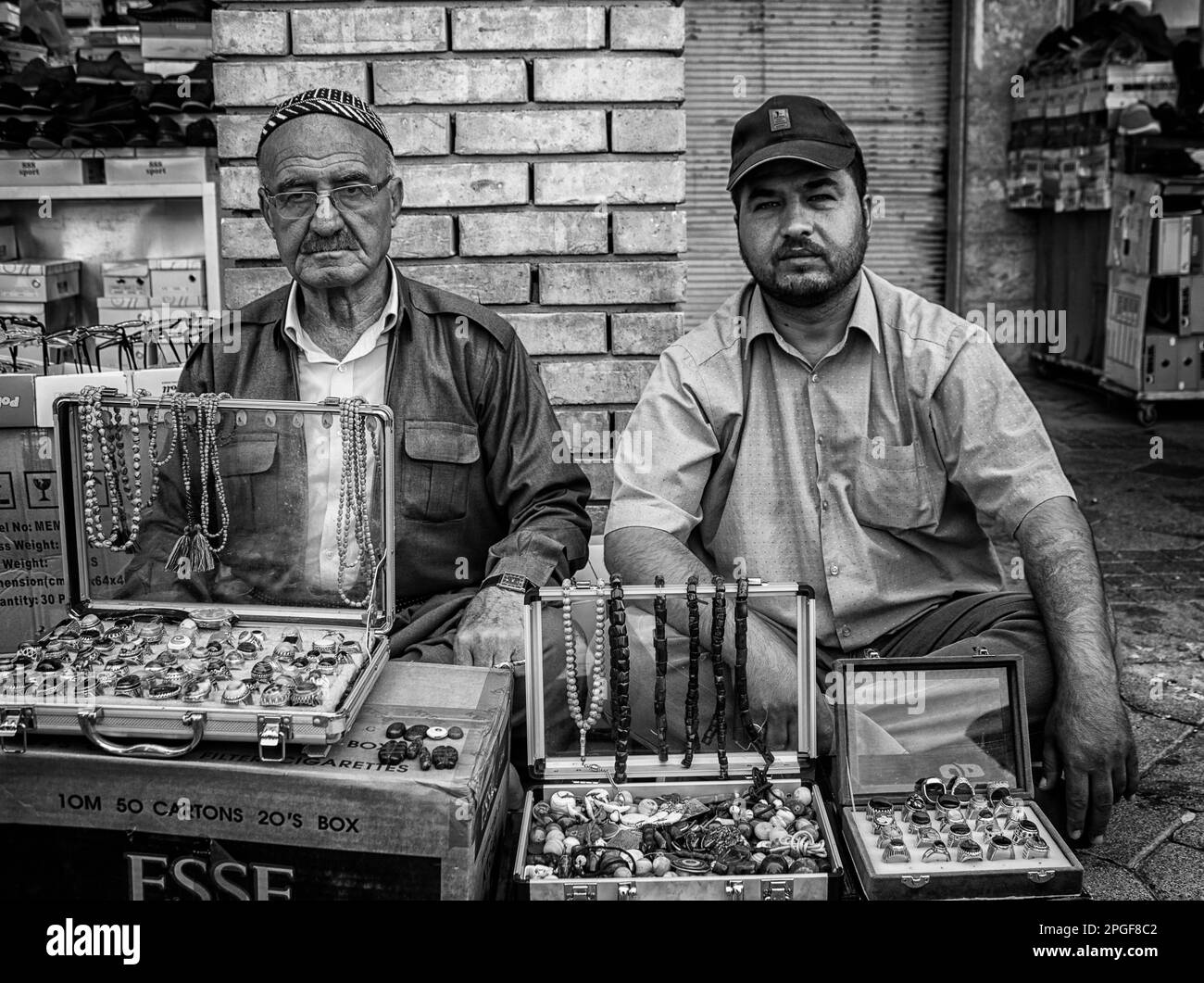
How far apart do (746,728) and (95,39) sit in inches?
202

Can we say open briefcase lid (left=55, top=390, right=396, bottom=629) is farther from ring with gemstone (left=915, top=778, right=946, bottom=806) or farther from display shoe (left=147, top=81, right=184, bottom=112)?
display shoe (left=147, top=81, right=184, bottom=112)

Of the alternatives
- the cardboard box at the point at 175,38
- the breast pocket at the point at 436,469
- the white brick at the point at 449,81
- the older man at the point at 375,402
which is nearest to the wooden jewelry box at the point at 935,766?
the older man at the point at 375,402

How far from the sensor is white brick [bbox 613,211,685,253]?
374 cm

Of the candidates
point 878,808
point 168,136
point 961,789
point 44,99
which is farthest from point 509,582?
point 44,99

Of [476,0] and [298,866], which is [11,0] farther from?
[298,866]

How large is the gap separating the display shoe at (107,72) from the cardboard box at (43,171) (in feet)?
2.25

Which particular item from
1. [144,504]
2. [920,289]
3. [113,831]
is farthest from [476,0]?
[920,289]

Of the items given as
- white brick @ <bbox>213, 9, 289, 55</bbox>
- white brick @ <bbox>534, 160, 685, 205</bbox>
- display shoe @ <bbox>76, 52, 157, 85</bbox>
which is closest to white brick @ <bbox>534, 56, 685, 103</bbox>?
white brick @ <bbox>534, 160, 685, 205</bbox>

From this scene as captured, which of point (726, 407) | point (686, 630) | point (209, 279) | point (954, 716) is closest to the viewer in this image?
point (954, 716)

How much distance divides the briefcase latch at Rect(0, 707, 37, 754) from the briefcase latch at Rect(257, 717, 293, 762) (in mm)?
395

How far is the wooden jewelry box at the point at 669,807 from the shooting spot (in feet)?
7.06

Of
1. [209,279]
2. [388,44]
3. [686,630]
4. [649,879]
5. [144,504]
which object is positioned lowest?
Answer: [649,879]

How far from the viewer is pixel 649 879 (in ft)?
7.04

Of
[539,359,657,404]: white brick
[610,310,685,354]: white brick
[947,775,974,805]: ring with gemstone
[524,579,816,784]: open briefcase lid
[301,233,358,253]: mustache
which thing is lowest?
[947,775,974,805]: ring with gemstone
